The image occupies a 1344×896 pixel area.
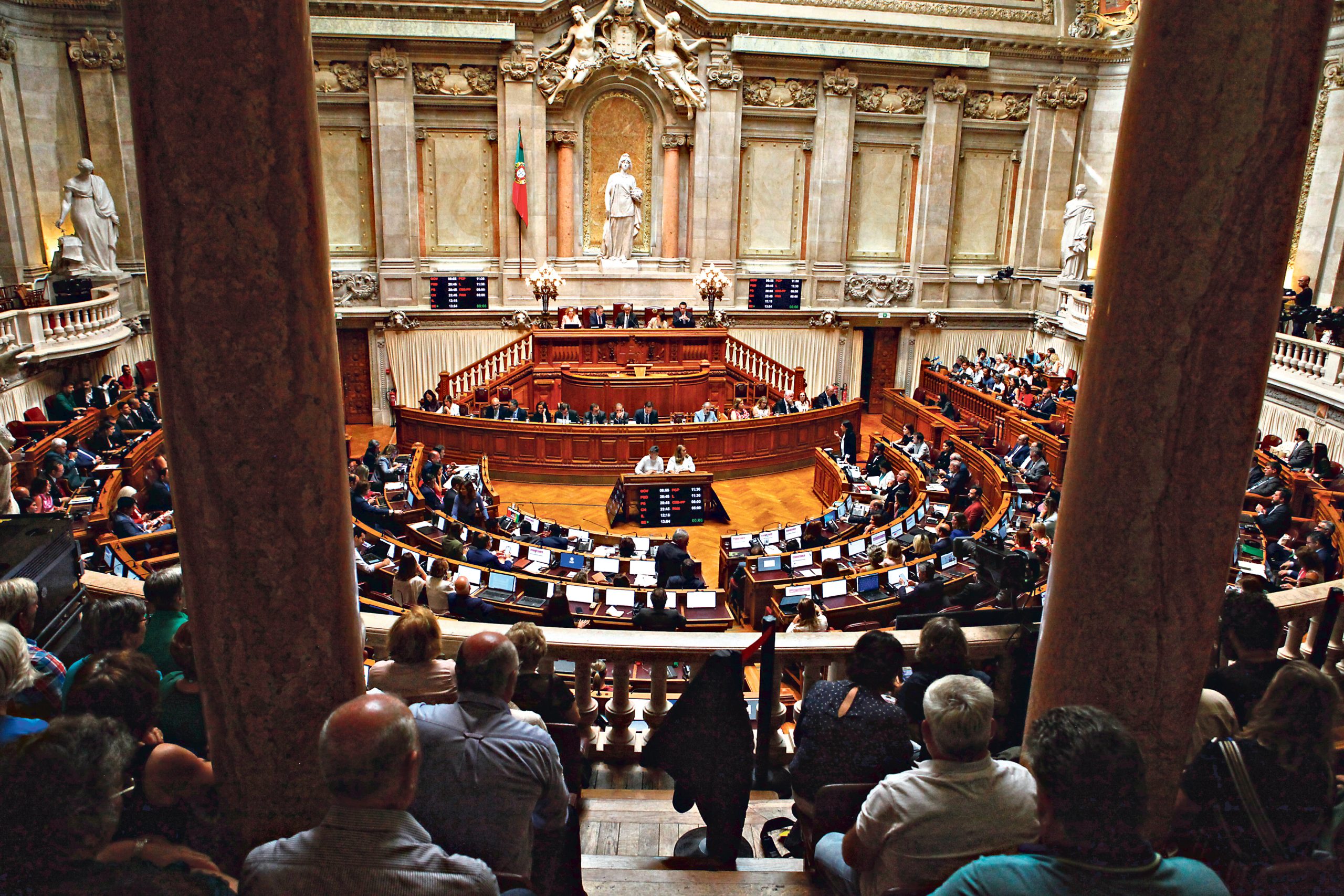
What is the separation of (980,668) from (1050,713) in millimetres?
1829

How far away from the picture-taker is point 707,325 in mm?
20625

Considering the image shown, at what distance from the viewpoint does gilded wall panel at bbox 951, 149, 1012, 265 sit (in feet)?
74.8

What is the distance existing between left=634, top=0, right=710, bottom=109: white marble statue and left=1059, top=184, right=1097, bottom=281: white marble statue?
924cm

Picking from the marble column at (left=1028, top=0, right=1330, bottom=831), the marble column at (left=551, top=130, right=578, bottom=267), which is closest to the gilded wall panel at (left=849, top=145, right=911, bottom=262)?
the marble column at (left=551, top=130, right=578, bottom=267)

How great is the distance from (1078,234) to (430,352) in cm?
1550

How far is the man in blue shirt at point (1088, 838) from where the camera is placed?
1.84 metres

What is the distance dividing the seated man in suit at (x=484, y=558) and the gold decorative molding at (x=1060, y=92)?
1873 centimetres

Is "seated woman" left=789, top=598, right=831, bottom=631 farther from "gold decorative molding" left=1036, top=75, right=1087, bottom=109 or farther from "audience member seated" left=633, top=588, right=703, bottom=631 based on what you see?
"gold decorative molding" left=1036, top=75, right=1087, bottom=109

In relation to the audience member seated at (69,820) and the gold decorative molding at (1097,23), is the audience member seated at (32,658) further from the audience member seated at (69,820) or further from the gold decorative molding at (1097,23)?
the gold decorative molding at (1097,23)

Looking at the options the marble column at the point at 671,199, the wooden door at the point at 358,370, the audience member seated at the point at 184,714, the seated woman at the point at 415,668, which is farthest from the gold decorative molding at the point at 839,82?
the audience member seated at the point at 184,714

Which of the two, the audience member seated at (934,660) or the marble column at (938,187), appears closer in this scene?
the audience member seated at (934,660)

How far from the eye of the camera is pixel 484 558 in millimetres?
9742

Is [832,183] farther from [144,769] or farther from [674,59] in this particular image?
[144,769]

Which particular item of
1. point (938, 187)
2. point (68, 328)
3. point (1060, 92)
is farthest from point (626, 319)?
point (1060, 92)
